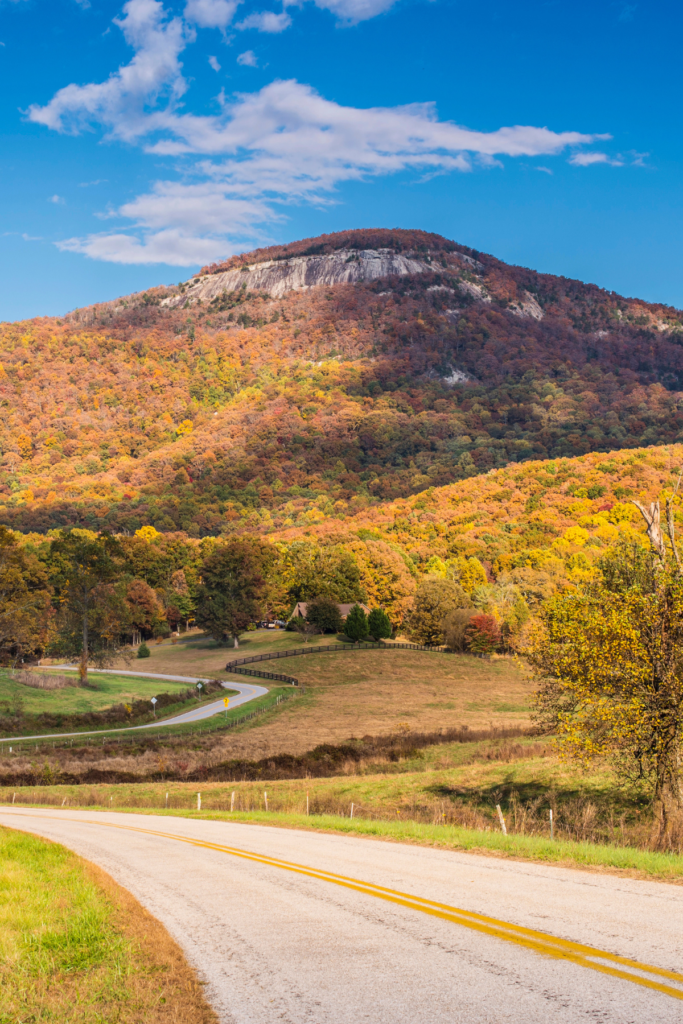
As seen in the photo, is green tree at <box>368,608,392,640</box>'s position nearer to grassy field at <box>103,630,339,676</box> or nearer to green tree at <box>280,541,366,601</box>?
grassy field at <box>103,630,339,676</box>

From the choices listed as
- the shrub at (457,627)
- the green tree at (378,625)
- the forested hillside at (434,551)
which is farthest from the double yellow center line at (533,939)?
the green tree at (378,625)

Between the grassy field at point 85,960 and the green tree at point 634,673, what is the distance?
12.1 meters

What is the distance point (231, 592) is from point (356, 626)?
63.1 ft

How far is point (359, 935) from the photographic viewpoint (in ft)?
24.9

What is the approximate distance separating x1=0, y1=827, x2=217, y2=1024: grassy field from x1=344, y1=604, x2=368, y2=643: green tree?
280ft

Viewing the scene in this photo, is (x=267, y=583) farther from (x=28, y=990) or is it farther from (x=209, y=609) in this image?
(x=28, y=990)

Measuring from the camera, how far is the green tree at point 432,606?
98.5 m

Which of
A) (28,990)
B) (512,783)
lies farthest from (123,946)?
(512,783)

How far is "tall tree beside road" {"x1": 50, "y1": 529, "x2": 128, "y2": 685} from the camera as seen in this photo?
6631 cm

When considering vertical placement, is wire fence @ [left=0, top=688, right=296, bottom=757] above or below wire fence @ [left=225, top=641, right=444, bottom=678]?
below

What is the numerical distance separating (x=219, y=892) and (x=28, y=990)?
4.81 m

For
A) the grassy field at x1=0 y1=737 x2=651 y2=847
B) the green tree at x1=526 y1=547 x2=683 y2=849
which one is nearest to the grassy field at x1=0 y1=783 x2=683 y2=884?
the grassy field at x1=0 y1=737 x2=651 y2=847

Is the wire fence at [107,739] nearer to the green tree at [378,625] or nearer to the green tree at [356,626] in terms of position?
the green tree at [356,626]

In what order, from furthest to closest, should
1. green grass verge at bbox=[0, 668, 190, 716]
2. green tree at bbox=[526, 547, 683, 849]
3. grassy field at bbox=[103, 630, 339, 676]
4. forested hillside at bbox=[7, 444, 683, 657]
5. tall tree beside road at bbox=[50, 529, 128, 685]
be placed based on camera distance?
forested hillside at bbox=[7, 444, 683, 657]
grassy field at bbox=[103, 630, 339, 676]
tall tree beside road at bbox=[50, 529, 128, 685]
green grass verge at bbox=[0, 668, 190, 716]
green tree at bbox=[526, 547, 683, 849]
